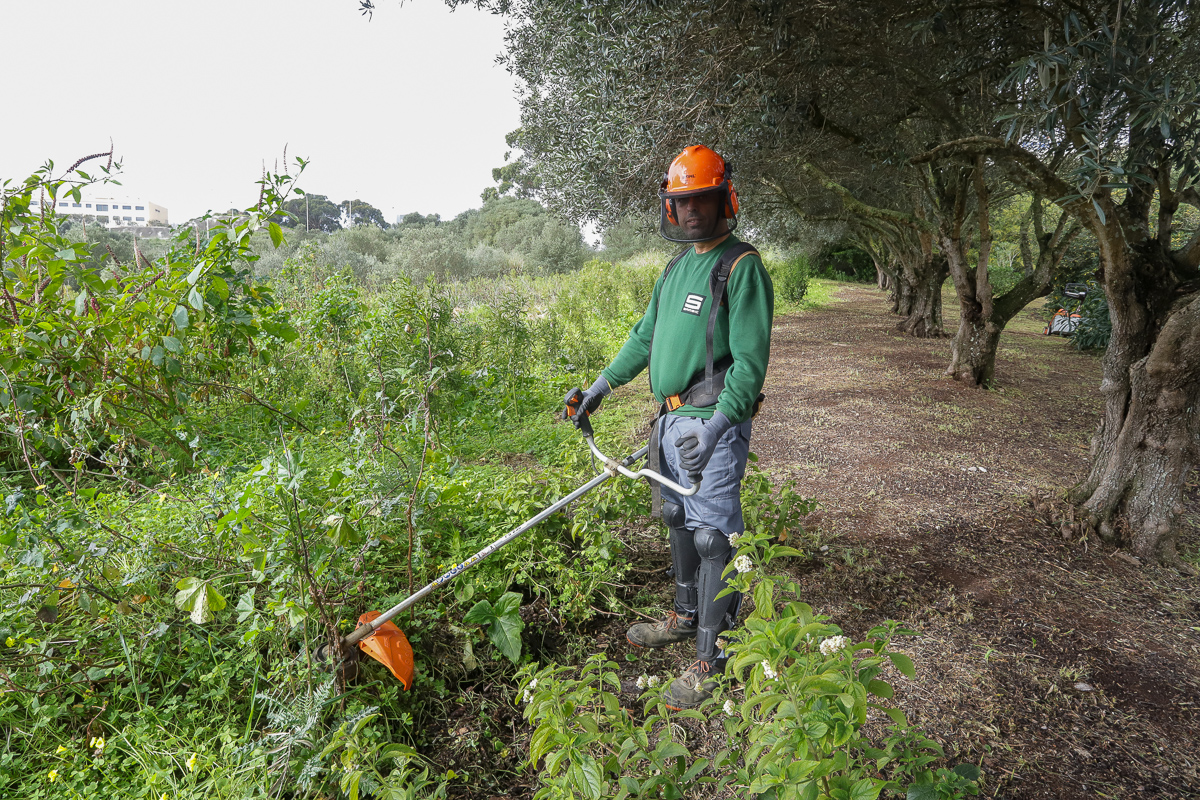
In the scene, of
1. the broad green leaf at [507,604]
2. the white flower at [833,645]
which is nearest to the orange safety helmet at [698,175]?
the white flower at [833,645]

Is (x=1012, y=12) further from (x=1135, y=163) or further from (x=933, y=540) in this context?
(x=933, y=540)

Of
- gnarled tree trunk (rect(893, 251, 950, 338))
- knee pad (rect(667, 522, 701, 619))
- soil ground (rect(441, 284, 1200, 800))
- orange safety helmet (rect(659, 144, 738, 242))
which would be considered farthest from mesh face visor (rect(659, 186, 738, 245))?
gnarled tree trunk (rect(893, 251, 950, 338))

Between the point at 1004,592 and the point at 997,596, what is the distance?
75mm

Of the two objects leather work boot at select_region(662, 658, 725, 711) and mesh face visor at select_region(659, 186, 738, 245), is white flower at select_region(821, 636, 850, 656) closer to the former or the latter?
leather work boot at select_region(662, 658, 725, 711)

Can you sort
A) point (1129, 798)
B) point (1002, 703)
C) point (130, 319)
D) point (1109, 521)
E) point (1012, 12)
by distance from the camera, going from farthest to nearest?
point (1012, 12) < point (1109, 521) < point (130, 319) < point (1002, 703) < point (1129, 798)

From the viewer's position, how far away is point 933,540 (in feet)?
12.8

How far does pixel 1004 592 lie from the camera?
10.8 ft

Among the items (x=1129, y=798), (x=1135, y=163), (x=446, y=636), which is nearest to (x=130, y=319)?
(x=446, y=636)

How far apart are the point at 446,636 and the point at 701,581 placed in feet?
3.81

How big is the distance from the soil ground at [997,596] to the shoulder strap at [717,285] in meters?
1.39

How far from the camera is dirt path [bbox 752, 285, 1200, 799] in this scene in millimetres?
2271

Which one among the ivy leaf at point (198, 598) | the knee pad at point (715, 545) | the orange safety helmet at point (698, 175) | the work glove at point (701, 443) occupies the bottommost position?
the knee pad at point (715, 545)

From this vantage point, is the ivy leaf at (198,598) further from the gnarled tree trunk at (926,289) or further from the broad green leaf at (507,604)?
the gnarled tree trunk at (926,289)

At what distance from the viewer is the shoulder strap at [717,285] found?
2.40 meters
